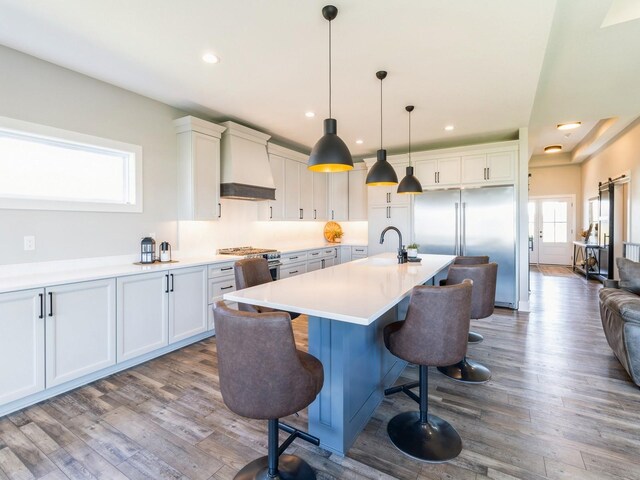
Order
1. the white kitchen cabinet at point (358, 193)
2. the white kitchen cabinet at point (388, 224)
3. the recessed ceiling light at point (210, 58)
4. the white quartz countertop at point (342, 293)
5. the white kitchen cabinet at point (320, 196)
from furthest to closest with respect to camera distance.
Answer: the white kitchen cabinet at point (358, 193), the white kitchen cabinet at point (320, 196), the white kitchen cabinet at point (388, 224), the recessed ceiling light at point (210, 58), the white quartz countertop at point (342, 293)

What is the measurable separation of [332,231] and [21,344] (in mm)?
5247

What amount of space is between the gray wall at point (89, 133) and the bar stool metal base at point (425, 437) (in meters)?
3.08

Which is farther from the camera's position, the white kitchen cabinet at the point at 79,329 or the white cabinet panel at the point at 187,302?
the white cabinet panel at the point at 187,302

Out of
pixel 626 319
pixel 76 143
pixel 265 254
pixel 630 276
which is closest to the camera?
pixel 626 319

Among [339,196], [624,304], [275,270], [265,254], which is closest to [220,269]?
[265,254]

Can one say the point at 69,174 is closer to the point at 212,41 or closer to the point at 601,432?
the point at 212,41

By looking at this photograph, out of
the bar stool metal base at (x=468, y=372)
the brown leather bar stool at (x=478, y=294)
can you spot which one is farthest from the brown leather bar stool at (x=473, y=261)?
the brown leather bar stool at (x=478, y=294)

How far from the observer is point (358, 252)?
6219mm

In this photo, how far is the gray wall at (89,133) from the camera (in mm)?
2611

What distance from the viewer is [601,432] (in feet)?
6.64

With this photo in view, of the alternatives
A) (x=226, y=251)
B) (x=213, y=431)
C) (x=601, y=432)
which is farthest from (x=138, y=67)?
(x=601, y=432)

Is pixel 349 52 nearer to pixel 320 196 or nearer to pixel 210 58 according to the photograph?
pixel 210 58

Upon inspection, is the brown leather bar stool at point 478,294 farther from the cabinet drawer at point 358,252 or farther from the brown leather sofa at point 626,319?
the cabinet drawer at point 358,252

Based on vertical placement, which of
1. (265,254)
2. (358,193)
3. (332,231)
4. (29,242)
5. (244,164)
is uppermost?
(244,164)
